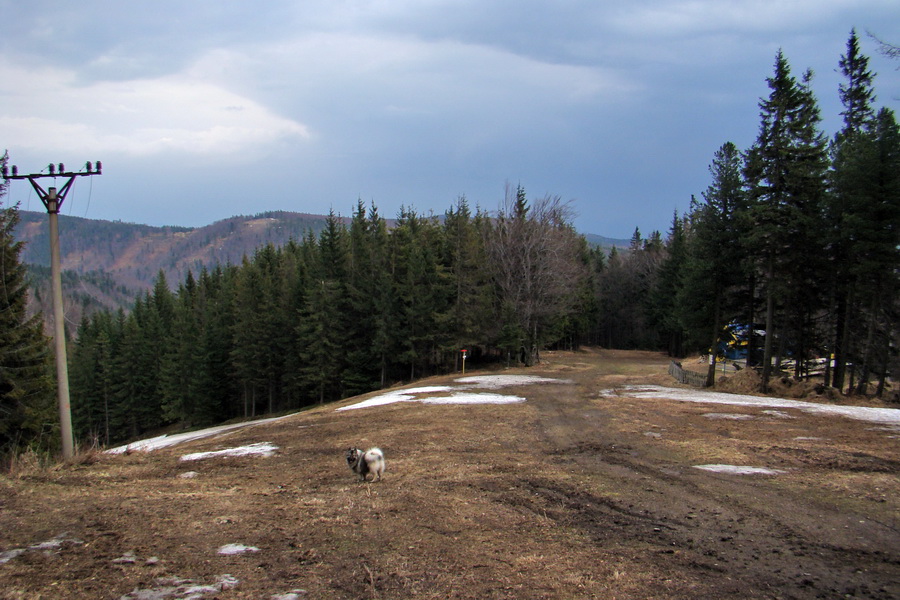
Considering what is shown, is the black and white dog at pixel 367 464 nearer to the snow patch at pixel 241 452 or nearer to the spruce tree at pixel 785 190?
the snow patch at pixel 241 452

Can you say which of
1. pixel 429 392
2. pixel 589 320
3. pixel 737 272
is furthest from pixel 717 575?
pixel 589 320

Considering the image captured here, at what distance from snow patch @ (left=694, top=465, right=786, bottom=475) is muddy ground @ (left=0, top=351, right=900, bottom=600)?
27 cm

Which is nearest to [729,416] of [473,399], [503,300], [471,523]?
[473,399]

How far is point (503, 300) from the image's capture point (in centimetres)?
4094

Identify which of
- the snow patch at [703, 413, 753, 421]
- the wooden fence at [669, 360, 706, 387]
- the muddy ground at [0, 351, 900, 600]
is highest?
the muddy ground at [0, 351, 900, 600]

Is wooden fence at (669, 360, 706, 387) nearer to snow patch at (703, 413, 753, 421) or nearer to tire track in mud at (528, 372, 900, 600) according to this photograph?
snow patch at (703, 413, 753, 421)

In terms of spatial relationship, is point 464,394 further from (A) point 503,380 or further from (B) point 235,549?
(B) point 235,549

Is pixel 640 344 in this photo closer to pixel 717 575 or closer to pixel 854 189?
pixel 854 189

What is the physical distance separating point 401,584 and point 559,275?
117ft

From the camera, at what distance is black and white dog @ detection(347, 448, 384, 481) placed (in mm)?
8984

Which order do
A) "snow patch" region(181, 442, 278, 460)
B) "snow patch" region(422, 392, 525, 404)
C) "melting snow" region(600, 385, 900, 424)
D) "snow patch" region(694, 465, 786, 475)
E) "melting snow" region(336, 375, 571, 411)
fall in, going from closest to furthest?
1. "snow patch" region(694, 465, 786, 475)
2. "snow patch" region(181, 442, 278, 460)
3. "melting snow" region(600, 385, 900, 424)
4. "snow patch" region(422, 392, 525, 404)
5. "melting snow" region(336, 375, 571, 411)

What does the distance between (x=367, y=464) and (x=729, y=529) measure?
554cm

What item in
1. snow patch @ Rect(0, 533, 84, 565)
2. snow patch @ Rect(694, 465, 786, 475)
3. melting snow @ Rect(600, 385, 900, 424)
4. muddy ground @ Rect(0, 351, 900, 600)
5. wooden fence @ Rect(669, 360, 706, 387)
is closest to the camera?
muddy ground @ Rect(0, 351, 900, 600)

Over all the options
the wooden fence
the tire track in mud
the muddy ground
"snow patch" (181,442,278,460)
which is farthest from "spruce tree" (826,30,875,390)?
"snow patch" (181,442,278,460)
